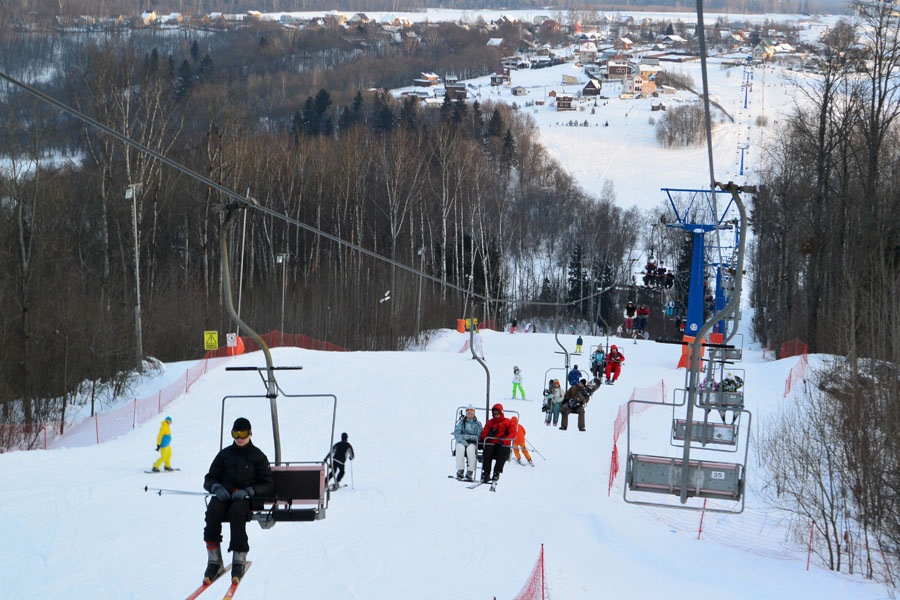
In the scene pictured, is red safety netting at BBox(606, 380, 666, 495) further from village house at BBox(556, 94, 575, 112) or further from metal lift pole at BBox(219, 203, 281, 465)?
village house at BBox(556, 94, 575, 112)

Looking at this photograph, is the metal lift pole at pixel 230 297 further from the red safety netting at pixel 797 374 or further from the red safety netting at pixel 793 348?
the red safety netting at pixel 793 348

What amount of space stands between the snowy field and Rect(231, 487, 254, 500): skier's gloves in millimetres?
4951

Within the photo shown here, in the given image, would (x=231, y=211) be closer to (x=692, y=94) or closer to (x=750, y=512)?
(x=750, y=512)

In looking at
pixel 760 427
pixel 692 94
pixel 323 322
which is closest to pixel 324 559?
pixel 760 427

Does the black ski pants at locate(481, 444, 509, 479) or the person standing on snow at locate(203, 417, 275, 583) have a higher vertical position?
the person standing on snow at locate(203, 417, 275, 583)

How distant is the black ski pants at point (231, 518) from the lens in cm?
1153

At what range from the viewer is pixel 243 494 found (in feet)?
37.7

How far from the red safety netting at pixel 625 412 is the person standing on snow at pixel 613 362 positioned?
0.96 metres

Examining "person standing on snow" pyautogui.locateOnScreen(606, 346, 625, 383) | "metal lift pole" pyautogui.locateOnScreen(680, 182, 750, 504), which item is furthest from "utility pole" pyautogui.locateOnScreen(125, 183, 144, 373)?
"metal lift pole" pyautogui.locateOnScreen(680, 182, 750, 504)

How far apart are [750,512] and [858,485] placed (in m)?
3.21

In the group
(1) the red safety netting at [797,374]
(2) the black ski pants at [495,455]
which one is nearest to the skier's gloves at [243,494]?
(2) the black ski pants at [495,455]

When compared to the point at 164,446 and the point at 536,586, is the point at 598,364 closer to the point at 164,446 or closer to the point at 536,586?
the point at 164,446

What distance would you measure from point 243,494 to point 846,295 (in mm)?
26922

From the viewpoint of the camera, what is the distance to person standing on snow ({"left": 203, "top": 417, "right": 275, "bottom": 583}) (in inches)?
454
